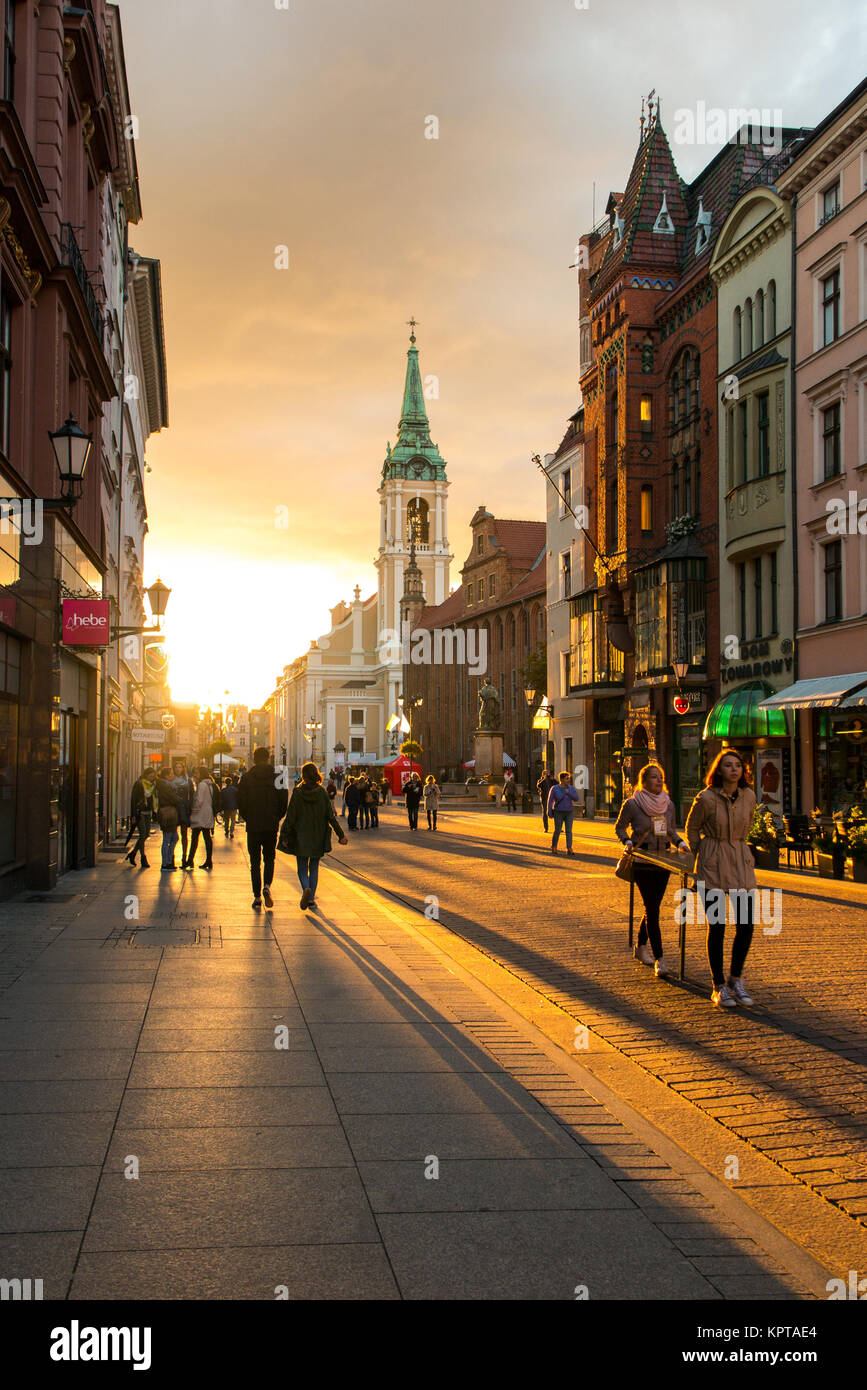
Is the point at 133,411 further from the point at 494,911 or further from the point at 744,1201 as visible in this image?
the point at 744,1201

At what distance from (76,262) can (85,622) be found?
5.66 metres

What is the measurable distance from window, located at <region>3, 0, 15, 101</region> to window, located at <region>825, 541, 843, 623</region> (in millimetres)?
18790

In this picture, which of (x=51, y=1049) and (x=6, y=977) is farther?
(x=6, y=977)

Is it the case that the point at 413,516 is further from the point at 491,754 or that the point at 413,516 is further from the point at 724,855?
the point at 724,855

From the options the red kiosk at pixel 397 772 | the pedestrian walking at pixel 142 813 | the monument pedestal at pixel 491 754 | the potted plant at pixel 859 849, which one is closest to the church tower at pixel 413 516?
the red kiosk at pixel 397 772

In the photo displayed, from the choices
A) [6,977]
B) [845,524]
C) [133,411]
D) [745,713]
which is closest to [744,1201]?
[6,977]

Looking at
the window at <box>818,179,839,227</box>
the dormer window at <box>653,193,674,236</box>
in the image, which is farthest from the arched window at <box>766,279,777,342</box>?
the dormer window at <box>653,193,674,236</box>

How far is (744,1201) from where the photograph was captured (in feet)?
16.6

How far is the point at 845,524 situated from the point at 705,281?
12.4 m

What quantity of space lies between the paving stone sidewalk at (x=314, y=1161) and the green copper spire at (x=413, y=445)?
414ft

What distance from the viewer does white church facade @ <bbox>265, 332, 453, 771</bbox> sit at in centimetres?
13312

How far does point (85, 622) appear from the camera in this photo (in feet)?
58.6

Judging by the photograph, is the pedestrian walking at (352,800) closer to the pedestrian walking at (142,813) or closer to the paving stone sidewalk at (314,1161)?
the pedestrian walking at (142,813)

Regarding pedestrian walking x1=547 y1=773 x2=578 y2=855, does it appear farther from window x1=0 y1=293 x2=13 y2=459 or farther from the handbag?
the handbag
